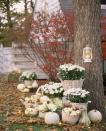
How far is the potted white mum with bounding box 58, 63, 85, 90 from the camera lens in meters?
10.6

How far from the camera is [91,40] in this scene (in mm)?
10875

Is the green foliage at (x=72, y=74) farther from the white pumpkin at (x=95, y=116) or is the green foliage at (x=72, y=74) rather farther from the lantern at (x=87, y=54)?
the white pumpkin at (x=95, y=116)

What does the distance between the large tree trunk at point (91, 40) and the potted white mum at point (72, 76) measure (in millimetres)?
354

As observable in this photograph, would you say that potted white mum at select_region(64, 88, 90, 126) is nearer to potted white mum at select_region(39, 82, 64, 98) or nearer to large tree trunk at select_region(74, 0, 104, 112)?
A: potted white mum at select_region(39, 82, 64, 98)

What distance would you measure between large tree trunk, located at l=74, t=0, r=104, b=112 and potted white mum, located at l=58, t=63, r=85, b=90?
1.16ft

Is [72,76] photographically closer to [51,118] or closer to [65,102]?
[65,102]

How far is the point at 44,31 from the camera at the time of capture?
17.6 m

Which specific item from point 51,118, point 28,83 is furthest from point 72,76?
point 28,83

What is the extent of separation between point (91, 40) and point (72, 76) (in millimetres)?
1013

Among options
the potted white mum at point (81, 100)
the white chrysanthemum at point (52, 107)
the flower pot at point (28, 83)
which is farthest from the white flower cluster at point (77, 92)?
the flower pot at point (28, 83)

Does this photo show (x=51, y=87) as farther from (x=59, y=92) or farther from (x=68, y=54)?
(x=68, y=54)

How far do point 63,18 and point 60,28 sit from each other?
0.45 metres

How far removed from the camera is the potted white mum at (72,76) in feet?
34.8

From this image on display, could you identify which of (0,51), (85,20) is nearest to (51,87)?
(85,20)
